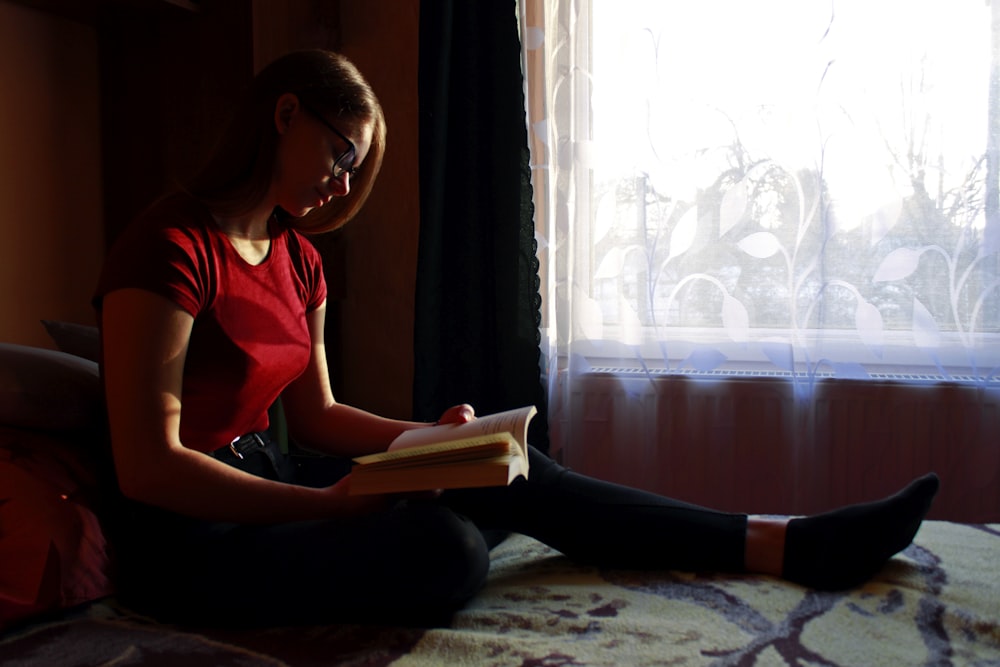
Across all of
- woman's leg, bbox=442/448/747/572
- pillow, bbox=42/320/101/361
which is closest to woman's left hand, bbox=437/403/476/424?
woman's leg, bbox=442/448/747/572

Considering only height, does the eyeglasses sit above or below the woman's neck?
above

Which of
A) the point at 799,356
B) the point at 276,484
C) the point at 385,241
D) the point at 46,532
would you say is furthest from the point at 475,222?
the point at 46,532

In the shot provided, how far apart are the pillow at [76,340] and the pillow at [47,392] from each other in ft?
0.51

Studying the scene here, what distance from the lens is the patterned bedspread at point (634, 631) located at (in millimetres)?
960

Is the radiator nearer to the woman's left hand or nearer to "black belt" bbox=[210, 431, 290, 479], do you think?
the woman's left hand

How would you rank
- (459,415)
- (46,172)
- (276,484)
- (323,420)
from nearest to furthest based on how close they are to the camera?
1. (276,484)
2. (459,415)
3. (323,420)
4. (46,172)

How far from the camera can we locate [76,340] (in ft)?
4.96

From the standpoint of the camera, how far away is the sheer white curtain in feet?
6.54

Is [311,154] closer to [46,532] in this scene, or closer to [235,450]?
[235,450]

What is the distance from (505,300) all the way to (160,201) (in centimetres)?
110

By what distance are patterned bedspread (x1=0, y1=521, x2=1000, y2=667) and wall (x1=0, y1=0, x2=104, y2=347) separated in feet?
3.01

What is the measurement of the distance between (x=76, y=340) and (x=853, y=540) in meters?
1.24

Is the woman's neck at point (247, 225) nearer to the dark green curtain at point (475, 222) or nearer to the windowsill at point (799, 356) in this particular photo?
the dark green curtain at point (475, 222)

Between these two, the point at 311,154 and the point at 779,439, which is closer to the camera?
the point at 311,154
